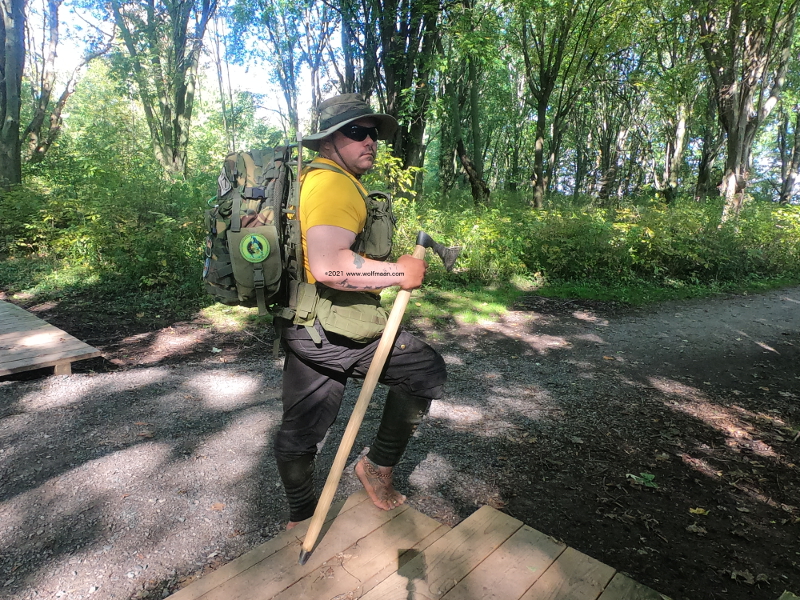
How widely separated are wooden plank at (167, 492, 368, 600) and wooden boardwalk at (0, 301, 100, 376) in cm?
413

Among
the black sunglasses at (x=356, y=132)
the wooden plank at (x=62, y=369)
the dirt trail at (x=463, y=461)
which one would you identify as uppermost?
the black sunglasses at (x=356, y=132)

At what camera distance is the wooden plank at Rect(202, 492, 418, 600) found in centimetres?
195

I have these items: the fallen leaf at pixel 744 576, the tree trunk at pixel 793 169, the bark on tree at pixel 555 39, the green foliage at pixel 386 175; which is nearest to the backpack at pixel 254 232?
the fallen leaf at pixel 744 576

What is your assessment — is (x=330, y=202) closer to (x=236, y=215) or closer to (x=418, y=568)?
(x=236, y=215)

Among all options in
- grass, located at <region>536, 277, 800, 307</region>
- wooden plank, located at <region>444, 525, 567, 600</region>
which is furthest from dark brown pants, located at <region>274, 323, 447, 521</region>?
grass, located at <region>536, 277, 800, 307</region>

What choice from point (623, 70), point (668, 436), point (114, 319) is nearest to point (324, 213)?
point (668, 436)

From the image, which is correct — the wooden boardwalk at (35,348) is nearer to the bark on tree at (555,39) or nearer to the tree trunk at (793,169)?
the bark on tree at (555,39)

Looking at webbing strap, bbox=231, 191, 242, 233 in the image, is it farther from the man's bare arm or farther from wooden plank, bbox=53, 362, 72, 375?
wooden plank, bbox=53, 362, 72, 375

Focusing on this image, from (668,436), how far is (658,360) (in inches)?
91.2

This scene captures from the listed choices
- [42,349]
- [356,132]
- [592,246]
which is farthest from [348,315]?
[592,246]

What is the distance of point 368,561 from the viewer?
212cm

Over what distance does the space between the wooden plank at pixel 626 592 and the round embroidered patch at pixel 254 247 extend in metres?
1.92

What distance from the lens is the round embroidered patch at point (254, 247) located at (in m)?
2.05

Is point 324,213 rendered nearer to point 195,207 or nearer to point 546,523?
point 546,523
